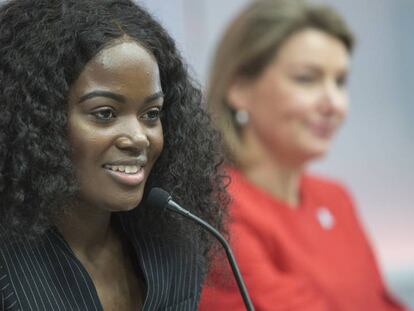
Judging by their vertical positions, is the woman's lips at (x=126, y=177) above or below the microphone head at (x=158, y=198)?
above

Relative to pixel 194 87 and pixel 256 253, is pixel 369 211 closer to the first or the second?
pixel 256 253

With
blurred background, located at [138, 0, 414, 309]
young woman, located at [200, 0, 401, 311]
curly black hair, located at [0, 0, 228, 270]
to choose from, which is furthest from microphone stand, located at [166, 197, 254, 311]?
blurred background, located at [138, 0, 414, 309]

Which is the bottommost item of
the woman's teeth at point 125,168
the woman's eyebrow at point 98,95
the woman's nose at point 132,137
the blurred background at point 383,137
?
the blurred background at point 383,137

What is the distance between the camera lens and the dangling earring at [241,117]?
199 cm

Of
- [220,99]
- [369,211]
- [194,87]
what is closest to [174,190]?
[194,87]

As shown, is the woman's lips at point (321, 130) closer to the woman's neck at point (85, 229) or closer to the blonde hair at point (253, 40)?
A: the blonde hair at point (253, 40)

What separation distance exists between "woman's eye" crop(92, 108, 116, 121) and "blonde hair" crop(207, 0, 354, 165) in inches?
36.9

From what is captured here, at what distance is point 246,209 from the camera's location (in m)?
1.83

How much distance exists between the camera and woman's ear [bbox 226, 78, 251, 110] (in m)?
1.99

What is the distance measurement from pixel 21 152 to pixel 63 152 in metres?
0.04

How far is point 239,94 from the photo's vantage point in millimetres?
1990

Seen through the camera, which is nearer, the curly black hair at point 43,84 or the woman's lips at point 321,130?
the curly black hair at point 43,84

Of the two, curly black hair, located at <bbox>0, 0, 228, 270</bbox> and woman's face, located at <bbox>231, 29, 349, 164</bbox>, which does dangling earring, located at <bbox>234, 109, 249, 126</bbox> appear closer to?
woman's face, located at <bbox>231, 29, 349, 164</bbox>

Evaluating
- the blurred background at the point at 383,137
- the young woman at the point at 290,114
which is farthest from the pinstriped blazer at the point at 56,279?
the blurred background at the point at 383,137
